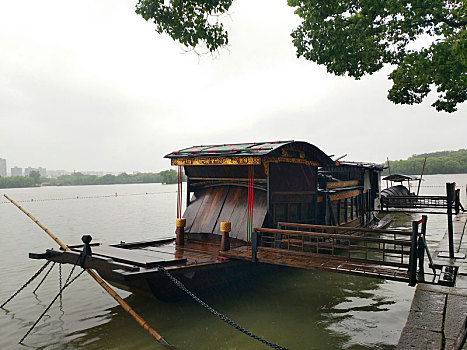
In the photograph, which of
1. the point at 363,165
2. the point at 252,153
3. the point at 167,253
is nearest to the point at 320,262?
the point at 252,153

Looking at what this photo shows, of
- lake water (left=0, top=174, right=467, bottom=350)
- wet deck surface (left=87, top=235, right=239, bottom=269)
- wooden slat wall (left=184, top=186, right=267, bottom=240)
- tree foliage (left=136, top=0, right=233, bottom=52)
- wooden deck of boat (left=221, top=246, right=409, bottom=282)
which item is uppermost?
tree foliage (left=136, top=0, right=233, bottom=52)

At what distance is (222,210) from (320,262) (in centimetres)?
457

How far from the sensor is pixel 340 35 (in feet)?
37.7

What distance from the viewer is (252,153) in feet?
32.3

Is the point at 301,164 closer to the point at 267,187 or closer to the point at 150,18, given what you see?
the point at 267,187

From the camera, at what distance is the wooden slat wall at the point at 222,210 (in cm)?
1103

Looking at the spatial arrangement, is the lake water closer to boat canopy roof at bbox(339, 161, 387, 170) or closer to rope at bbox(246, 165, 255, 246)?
rope at bbox(246, 165, 255, 246)

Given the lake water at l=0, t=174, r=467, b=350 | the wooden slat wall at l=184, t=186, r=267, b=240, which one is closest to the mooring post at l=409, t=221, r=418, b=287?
the lake water at l=0, t=174, r=467, b=350

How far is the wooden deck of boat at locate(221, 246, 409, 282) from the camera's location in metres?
6.98

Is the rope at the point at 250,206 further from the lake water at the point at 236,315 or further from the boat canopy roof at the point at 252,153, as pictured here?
the lake water at the point at 236,315

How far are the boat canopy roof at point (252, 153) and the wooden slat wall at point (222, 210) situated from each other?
4.92ft

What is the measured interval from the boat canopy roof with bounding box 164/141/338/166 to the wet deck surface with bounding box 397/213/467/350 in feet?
16.3

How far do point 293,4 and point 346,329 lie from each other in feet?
33.9

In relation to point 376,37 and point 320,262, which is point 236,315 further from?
point 376,37
